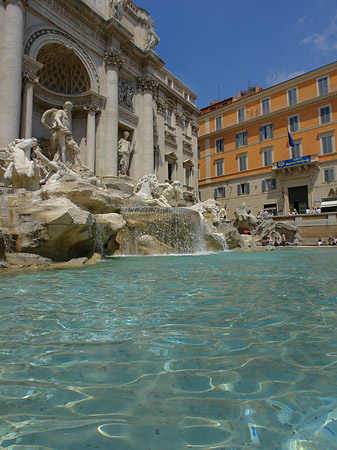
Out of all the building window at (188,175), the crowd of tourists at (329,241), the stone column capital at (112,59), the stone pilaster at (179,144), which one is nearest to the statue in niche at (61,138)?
the stone column capital at (112,59)

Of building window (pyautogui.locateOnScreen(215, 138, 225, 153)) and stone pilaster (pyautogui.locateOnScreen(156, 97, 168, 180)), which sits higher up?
building window (pyautogui.locateOnScreen(215, 138, 225, 153))

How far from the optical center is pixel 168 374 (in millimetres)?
1347

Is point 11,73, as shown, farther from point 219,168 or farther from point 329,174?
point 219,168

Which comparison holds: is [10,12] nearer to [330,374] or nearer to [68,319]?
[68,319]

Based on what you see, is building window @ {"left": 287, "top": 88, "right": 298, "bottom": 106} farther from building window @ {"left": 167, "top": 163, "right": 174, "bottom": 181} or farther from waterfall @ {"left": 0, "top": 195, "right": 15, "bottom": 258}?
waterfall @ {"left": 0, "top": 195, "right": 15, "bottom": 258}

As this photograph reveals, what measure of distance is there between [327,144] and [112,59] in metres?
17.3

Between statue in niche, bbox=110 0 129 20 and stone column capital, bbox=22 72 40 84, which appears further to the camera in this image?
statue in niche, bbox=110 0 129 20

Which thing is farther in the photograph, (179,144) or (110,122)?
(179,144)

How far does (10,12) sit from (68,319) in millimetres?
14952

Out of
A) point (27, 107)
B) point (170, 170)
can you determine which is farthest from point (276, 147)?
point (27, 107)

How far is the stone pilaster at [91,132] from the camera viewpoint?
1669 cm

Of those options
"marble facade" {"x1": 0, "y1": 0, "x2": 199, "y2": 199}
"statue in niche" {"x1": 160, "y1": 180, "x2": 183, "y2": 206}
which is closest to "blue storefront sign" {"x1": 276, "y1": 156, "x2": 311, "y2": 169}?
"marble facade" {"x1": 0, "y1": 0, "x2": 199, "y2": 199}

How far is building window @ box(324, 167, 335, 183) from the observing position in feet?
75.9

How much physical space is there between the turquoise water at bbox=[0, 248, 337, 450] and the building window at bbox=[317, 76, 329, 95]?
26.8 metres
